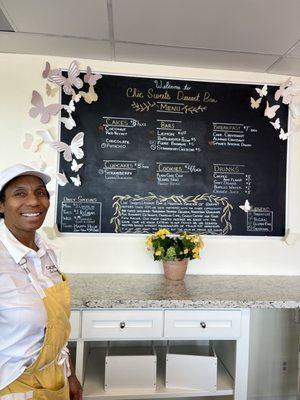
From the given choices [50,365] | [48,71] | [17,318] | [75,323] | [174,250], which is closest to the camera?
[17,318]

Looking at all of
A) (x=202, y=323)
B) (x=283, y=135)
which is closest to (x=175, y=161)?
(x=283, y=135)

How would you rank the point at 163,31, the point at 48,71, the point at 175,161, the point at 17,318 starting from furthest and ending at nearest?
the point at 175,161
the point at 48,71
the point at 163,31
the point at 17,318

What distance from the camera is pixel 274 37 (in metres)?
1.84

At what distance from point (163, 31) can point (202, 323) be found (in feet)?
Result: 5.21

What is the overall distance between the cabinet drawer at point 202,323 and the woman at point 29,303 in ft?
1.95

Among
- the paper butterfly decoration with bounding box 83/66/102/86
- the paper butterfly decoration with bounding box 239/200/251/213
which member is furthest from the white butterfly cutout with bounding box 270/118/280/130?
the paper butterfly decoration with bounding box 83/66/102/86

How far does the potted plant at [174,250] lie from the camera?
203 cm

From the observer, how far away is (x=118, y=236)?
7.37 feet

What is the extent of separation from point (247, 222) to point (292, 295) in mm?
625

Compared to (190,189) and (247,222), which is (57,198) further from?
(247,222)

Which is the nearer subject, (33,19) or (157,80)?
(33,19)

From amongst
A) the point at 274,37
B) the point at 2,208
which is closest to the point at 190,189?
the point at 274,37

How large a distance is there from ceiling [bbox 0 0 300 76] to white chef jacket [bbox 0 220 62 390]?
48.6 inches

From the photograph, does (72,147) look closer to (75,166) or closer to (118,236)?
(75,166)
